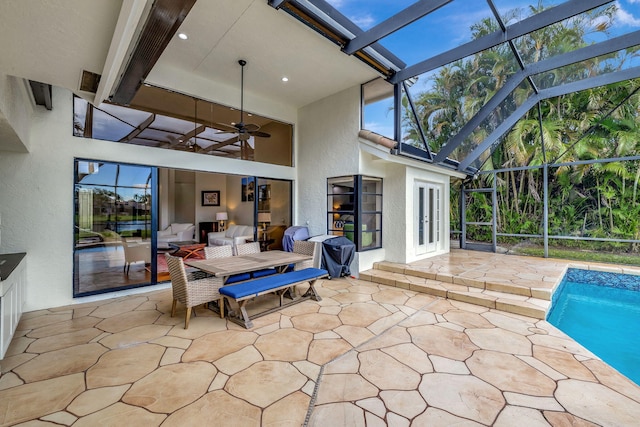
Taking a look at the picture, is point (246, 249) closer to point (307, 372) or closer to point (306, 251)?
point (306, 251)

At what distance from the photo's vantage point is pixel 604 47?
13.0ft

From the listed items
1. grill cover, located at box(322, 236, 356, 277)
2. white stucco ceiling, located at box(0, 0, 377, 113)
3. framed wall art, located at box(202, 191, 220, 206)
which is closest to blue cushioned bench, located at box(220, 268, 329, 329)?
grill cover, located at box(322, 236, 356, 277)

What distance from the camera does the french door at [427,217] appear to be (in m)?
6.36

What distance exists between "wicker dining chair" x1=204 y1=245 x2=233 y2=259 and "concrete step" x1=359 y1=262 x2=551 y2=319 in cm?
274

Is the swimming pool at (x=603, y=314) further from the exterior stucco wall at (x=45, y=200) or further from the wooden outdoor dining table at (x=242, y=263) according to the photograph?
the exterior stucco wall at (x=45, y=200)

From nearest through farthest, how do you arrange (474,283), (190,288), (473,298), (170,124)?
(190,288) < (473,298) < (474,283) < (170,124)

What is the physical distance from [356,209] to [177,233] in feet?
21.0

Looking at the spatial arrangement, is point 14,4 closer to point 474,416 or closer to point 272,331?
point 272,331

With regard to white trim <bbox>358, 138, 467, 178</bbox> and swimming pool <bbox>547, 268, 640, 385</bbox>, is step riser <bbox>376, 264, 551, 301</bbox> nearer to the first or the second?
swimming pool <bbox>547, 268, 640, 385</bbox>

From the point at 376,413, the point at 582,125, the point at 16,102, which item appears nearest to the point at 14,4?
the point at 16,102

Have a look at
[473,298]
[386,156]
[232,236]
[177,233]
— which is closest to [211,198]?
[177,233]

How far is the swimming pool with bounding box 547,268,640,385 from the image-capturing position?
2.93 metres

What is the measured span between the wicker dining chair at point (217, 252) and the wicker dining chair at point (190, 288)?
748 mm

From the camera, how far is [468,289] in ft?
14.6
